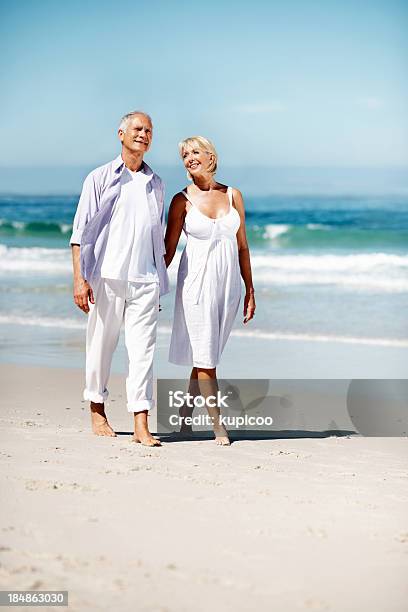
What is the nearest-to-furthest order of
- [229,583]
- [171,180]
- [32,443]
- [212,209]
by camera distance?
[229,583], [32,443], [212,209], [171,180]

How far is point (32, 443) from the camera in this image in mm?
5094

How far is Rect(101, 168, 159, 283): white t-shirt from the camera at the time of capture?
5.23 m

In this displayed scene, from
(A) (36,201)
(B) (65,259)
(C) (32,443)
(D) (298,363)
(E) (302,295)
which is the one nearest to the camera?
(C) (32,443)

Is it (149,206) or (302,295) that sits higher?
(149,206)

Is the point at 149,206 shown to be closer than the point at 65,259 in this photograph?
Yes

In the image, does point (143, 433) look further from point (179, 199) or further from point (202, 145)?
point (202, 145)

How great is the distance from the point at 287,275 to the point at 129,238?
1155 cm

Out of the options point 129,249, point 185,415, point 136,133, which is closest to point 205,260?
point 129,249

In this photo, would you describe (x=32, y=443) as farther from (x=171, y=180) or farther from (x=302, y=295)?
(x=171, y=180)

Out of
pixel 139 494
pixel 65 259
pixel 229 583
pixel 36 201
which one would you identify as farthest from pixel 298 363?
pixel 36 201

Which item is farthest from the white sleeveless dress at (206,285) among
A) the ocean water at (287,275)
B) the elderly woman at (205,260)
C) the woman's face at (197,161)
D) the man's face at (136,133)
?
the ocean water at (287,275)

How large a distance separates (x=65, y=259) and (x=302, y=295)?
24.4 ft

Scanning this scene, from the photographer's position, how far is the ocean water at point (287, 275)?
32.4ft

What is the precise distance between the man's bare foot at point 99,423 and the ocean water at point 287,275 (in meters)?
2.95
